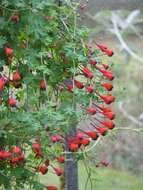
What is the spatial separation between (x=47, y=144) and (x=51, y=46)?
367mm

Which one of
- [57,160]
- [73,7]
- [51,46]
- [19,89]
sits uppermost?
[73,7]

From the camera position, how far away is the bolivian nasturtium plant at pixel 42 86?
1.92 meters

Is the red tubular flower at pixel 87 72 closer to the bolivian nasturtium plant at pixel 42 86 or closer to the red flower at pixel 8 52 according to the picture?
the bolivian nasturtium plant at pixel 42 86

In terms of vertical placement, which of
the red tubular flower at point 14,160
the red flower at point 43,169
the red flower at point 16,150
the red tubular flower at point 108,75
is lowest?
the red flower at point 43,169

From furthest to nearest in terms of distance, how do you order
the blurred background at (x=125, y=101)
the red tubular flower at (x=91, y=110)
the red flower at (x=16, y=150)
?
the blurred background at (x=125, y=101) < the red tubular flower at (x=91, y=110) < the red flower at (x=16, y=150)

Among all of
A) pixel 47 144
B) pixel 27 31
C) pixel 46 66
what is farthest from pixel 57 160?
pixel 27 31

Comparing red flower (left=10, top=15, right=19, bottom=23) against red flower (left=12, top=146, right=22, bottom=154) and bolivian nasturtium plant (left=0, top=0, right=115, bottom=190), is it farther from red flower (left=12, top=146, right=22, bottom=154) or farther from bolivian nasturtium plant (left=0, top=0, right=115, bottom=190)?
red flower (left=12, top=146, right=22, bottom=154)

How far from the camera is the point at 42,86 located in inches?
79.7

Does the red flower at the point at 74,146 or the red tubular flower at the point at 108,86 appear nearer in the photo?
the red flower at the point at 74,146

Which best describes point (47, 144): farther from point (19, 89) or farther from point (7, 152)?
point (19, 89)

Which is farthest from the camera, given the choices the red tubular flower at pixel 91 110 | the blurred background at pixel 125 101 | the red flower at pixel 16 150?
the blurred background at pixel 125 101

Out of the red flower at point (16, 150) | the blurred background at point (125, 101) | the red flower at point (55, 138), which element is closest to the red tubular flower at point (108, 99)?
the red flower at point (55, 138)

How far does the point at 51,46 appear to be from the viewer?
2098mm

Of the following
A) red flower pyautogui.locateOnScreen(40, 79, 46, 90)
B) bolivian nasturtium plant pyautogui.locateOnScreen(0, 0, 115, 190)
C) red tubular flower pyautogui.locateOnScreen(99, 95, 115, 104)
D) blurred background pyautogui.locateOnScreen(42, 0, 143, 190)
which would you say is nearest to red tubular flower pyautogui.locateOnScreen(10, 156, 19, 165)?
bolivian nasturtium plant pyautogui.locateOnScreen(0, 0, 115, 190)
